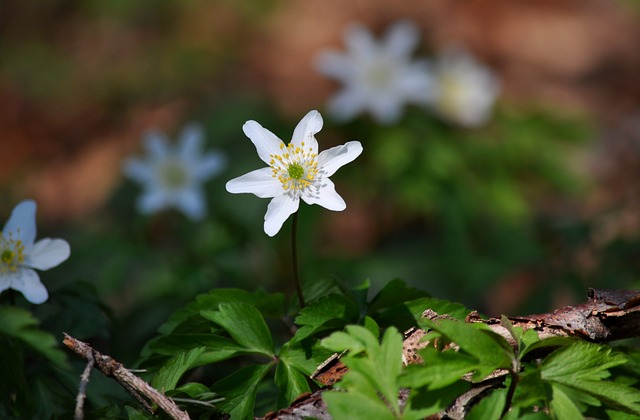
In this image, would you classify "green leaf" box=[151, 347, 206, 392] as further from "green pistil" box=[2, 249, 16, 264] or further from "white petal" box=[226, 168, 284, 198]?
"green pistil" box=[2, 249, 16, 264]

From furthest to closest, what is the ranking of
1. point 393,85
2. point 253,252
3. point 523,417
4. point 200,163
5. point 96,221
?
point 393,85 → point 96,221 → point 200,163 → point 253,252 → point 523,417

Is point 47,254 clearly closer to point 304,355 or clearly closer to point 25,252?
point 25,252

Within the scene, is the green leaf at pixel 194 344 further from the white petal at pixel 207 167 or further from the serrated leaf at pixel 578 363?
the white petal at pixel 207 167

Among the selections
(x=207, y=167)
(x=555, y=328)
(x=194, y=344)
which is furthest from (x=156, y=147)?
(x=555, y=328)

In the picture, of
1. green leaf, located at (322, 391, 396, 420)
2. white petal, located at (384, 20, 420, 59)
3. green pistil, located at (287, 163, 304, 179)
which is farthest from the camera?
white petal, located at (384, 20, 420, 59)

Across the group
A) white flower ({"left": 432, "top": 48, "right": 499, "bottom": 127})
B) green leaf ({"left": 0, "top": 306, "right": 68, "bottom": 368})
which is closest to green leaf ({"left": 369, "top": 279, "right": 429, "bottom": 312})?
green leaf ({"left": 0, "top": 306, "right": 68, "bottom": 368})

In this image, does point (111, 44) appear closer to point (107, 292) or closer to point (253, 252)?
point (253, 252)

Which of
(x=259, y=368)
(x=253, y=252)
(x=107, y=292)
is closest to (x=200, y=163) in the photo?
(x=253, y=252)

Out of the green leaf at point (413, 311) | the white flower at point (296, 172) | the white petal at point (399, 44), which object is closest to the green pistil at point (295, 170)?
the white flower at point (296, 172)
